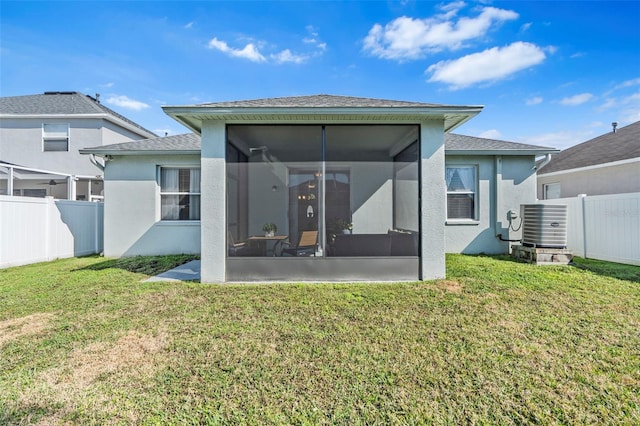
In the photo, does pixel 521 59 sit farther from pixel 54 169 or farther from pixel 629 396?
pixel 54 169

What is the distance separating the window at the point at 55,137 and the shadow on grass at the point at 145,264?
735 centimetres

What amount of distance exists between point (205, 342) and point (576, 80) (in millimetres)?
15812

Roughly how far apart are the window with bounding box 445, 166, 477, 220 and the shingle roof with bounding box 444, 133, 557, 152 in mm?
595

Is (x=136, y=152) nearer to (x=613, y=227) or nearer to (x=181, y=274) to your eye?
(x=181, y=274)

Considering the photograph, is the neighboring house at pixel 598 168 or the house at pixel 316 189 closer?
the house at pixel 316 189

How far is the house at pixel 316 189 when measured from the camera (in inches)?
211

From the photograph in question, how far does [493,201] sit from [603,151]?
22.1ft

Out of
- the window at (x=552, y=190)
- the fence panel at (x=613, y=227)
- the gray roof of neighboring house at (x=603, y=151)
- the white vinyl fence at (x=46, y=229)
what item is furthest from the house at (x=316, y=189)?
the window at (x=552, y=190)

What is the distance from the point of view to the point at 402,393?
7.98 feet

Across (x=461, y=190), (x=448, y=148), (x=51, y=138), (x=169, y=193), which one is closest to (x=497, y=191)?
(x=461, y=190)

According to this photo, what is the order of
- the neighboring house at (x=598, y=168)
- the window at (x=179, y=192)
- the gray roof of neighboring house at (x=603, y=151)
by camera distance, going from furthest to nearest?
the gray roof of neighboring house at (x=603, y=151)
the neighboring house at (x=598, y=168)
the window at (x=179, y=192)

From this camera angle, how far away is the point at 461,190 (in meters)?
8.59

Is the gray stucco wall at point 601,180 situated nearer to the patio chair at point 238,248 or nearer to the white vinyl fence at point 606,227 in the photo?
the white vinyl fence at point 606,227

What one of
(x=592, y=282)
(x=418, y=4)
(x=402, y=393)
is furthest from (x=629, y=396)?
(x=418, y=4)
